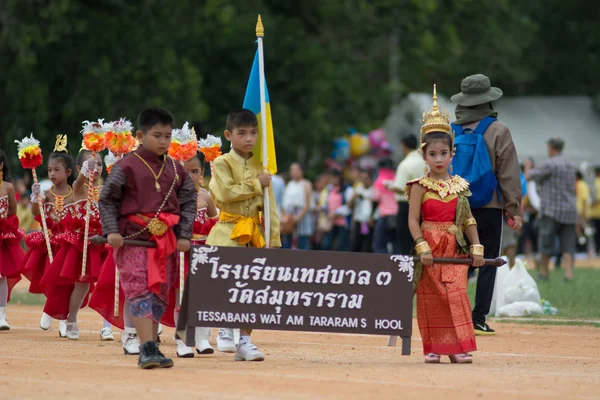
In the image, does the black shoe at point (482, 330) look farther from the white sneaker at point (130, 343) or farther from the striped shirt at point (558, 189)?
the striped shirt at point (558, 189)

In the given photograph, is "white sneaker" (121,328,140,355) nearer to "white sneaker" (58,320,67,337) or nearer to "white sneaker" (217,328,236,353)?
"white sneaker" (217,328,236,353)

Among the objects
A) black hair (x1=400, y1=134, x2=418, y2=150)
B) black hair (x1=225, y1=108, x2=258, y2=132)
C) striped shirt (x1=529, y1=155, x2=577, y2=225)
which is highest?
black hair (x1=400, y1=134, x2=418, y2=150)

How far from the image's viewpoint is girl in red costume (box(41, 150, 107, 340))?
12.0 meters

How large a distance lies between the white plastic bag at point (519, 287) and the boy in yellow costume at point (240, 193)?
5629 mm

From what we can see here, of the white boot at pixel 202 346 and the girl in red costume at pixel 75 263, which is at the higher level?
the girl in red costume at pixel 75 263

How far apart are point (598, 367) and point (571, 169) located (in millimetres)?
11556

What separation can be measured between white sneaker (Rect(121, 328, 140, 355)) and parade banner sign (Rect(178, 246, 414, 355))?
1024 millimetres

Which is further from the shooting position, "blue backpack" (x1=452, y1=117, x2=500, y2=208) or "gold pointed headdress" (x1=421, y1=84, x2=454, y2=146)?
"blue backpack" (x1=452, y1=117, x2=500, y2=208)

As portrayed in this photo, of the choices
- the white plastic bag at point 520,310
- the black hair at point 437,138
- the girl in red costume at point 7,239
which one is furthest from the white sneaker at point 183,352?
the white plastic bag at point 520,310

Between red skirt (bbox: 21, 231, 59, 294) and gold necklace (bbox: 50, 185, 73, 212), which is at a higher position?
gold necklace (bbox: 50, 185, 73, 212)

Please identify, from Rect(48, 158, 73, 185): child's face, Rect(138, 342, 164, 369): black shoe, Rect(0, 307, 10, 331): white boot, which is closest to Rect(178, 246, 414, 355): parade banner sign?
Rect(138, 342, 164, 369): black shoe

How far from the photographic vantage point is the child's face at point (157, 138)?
9.18m

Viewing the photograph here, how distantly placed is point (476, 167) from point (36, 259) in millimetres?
4617

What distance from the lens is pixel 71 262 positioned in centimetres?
1208
